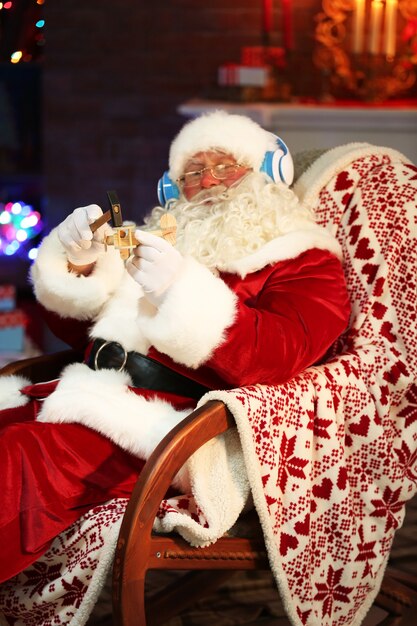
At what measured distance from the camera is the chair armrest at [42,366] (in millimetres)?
2275

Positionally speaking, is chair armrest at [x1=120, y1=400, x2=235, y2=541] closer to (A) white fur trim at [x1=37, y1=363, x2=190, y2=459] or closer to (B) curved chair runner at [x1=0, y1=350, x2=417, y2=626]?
(B) curved chair runner at [x1=0, y1=350, x2=417, y2=626]

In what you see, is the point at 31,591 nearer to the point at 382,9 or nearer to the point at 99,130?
the point at 382,9

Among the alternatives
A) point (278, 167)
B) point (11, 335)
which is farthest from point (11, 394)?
point (11, 335)

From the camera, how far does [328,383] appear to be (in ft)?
6.57

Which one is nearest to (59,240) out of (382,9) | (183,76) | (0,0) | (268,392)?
(268,392)

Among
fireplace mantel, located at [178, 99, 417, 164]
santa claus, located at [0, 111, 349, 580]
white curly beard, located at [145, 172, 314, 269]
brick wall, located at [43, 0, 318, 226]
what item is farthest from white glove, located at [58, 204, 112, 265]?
brick wall, located at [43, 0, 318, 226]

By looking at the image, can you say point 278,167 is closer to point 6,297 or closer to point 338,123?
point 338,123

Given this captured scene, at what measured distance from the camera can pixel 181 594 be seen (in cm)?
234

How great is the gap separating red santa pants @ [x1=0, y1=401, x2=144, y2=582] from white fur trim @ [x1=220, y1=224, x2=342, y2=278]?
1.54ft

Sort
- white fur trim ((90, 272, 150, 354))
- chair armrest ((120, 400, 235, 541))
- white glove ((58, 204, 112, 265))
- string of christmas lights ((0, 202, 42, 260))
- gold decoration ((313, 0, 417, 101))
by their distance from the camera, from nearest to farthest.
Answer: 1. chair armrest ((120, 400, 235, 541))
2. white glove ((58, 204, 112, 265))
3. white fur trim ((90, 272, 150, 354))
4. gold decoration ((313, 0, 417, 101))
5. string of christmas lights ((0, 202, 42, 260))

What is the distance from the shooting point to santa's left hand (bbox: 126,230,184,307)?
1758mm

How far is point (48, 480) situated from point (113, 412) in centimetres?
18

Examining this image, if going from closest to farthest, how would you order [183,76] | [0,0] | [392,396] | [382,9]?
[392,396] < [0,0] < [382,9] < [183,76]

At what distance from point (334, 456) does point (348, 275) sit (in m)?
0.46
